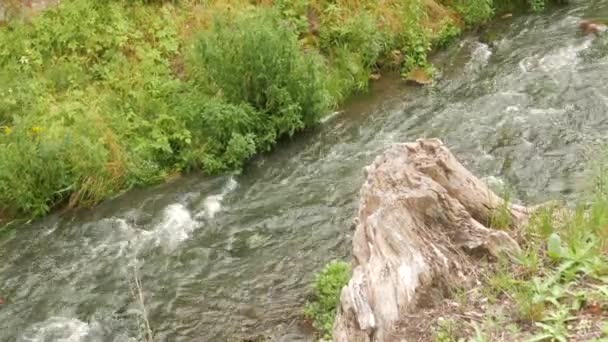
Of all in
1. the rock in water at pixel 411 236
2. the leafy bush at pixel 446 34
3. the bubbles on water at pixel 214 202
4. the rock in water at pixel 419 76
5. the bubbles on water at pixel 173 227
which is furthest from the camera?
the leafy bush at pixel 446 34

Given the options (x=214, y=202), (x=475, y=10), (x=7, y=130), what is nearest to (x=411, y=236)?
(x=214, y=202)

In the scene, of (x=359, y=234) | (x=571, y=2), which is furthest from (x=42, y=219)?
(x=571, y=2)

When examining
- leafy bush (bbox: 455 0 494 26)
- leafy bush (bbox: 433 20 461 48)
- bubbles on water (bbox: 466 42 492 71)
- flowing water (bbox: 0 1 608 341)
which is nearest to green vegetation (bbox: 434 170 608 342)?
flowing water (bbox: 0 1 608 341)

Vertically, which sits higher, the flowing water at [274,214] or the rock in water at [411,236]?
the rock in water at [411,236]

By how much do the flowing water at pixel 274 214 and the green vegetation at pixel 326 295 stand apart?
0.18 meters

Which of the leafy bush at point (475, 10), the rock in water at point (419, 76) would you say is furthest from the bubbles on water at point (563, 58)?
the leafy bush at point (475, 10)

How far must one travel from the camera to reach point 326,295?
20.8ft

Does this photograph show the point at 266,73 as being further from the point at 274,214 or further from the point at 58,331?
the point at 58,331

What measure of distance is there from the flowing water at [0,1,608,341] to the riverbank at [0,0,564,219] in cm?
34

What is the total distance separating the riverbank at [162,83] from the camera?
9109 mm

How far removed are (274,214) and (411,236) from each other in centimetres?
416

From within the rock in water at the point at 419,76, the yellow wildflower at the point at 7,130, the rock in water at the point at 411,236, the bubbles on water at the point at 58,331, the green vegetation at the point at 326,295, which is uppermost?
the yellow wildflower at the point at 7,130

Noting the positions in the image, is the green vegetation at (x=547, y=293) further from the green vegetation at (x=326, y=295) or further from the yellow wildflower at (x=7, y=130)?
the yellow wildflower at (x=7, y=130)

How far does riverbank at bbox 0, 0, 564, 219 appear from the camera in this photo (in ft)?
29.9
